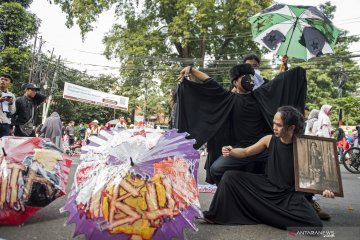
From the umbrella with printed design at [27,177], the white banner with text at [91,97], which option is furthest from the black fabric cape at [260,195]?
the white banner with text at [91,97]

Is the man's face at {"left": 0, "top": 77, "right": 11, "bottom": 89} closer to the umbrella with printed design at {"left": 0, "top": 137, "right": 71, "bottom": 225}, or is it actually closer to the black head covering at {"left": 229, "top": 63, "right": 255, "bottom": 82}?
the umbrella with printed design at {"left": 0, "top": 137, "right": 71, "bottom": 225}

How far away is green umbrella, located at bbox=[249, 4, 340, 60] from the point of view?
468 cm

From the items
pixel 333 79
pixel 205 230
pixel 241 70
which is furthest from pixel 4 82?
pixel 333 79

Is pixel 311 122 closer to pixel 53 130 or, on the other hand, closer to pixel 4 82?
pixel 4 82

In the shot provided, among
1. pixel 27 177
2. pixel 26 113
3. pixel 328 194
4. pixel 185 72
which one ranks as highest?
pixel 185 72

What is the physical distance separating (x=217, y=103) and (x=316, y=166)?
1.37 metres

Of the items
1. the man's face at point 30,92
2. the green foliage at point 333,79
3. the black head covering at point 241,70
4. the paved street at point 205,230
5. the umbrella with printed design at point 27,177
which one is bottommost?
the paved street at point 205,230

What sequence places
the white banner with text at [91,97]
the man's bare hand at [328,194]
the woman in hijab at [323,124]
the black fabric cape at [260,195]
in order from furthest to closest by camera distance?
1. the white banner with text at [91,97]
2. the woman in hijab at [323,124]
3. the black fabric cape at [260,195]
4. the man's bare hand at [328,194]

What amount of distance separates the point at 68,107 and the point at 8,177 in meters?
37.1

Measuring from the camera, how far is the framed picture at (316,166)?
10.5 ft

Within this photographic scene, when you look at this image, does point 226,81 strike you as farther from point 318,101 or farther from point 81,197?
point 81,197

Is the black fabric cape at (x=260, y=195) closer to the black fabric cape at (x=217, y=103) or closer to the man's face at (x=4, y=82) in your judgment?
the black fabric cape at (x=217, y=103)

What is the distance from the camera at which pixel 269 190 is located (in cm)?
343

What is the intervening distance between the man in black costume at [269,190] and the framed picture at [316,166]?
0.39 feet
